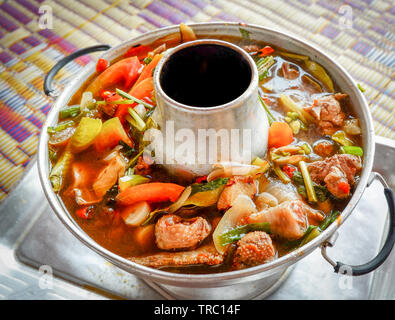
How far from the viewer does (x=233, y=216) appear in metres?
1.84

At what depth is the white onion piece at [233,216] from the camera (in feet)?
5.93

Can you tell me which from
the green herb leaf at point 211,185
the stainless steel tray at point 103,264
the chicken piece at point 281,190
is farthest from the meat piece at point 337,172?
the stainless steel tray at point 103,264

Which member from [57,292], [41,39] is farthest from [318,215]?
[41,39]

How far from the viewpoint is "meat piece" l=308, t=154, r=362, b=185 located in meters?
1.90

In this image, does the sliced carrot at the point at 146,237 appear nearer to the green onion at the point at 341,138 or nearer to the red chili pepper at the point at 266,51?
the green onion at the point at 341,138

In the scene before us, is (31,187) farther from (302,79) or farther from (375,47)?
(375,47)

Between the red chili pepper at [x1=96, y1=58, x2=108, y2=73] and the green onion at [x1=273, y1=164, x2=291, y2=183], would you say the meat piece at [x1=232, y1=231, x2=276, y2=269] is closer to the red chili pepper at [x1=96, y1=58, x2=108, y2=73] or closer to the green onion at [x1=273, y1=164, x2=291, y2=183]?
the green onion at [x1=273, y1=164, x2=291, y2=183]

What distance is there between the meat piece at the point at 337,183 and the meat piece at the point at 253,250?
42 cm

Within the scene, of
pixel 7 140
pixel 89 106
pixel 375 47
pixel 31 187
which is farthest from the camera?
pixel 375 47

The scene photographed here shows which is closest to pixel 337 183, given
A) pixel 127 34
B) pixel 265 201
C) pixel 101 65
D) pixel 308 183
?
pixel 308 183

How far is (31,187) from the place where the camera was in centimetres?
290

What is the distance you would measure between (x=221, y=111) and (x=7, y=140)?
2405mm

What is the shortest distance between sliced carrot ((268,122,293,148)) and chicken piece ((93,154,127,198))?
83 centimetres

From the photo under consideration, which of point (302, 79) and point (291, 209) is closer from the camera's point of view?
point (291, 209)
